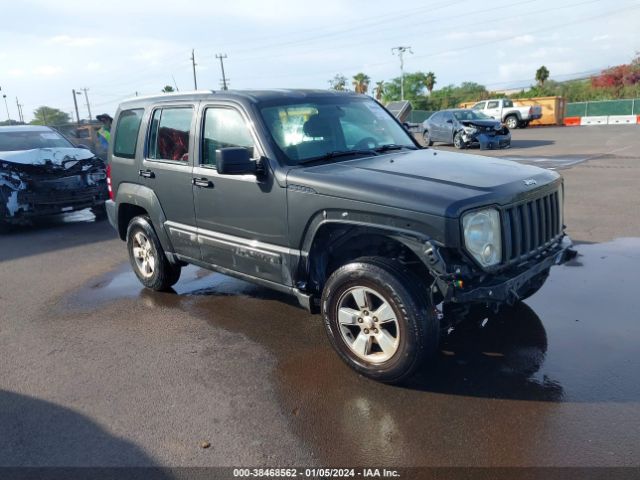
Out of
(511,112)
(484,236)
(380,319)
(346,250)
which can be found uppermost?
(511,112)

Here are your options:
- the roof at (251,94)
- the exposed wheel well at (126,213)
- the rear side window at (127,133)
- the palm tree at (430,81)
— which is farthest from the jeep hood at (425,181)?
the palm tree at (430,81)

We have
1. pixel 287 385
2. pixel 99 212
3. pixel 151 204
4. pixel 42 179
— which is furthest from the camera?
pixel 99 212

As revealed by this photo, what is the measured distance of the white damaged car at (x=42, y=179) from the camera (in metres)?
9.07

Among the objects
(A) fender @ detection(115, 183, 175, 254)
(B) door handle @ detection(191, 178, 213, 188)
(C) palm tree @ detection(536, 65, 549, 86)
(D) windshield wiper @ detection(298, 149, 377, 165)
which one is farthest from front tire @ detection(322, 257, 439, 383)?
(C) palm tree @ detection(536, 65, 549, 86)

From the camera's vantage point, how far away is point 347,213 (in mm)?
3596

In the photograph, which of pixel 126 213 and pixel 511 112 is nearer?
pixel 126 213

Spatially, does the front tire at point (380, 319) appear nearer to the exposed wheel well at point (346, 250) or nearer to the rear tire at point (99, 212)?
the exposed wheel well at point (346, 250)

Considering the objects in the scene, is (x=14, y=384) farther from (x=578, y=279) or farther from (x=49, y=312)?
(x=578, y=279)

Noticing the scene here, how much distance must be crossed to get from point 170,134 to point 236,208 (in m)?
1.24

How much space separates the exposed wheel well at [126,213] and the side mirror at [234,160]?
2180mm

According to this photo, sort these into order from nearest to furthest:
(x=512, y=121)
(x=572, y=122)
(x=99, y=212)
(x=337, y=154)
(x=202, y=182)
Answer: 1. (x=337, y=154)
2. (x=202, y=182)
3. (x=99, y=212)
4. (x=512, y=121)
5. (x=572, y=122)

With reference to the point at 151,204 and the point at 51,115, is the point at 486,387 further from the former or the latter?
the point at 51,115

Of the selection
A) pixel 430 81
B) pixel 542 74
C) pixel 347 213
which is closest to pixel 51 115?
pixel 430 81

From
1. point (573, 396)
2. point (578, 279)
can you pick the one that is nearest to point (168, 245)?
point (573, 396)
